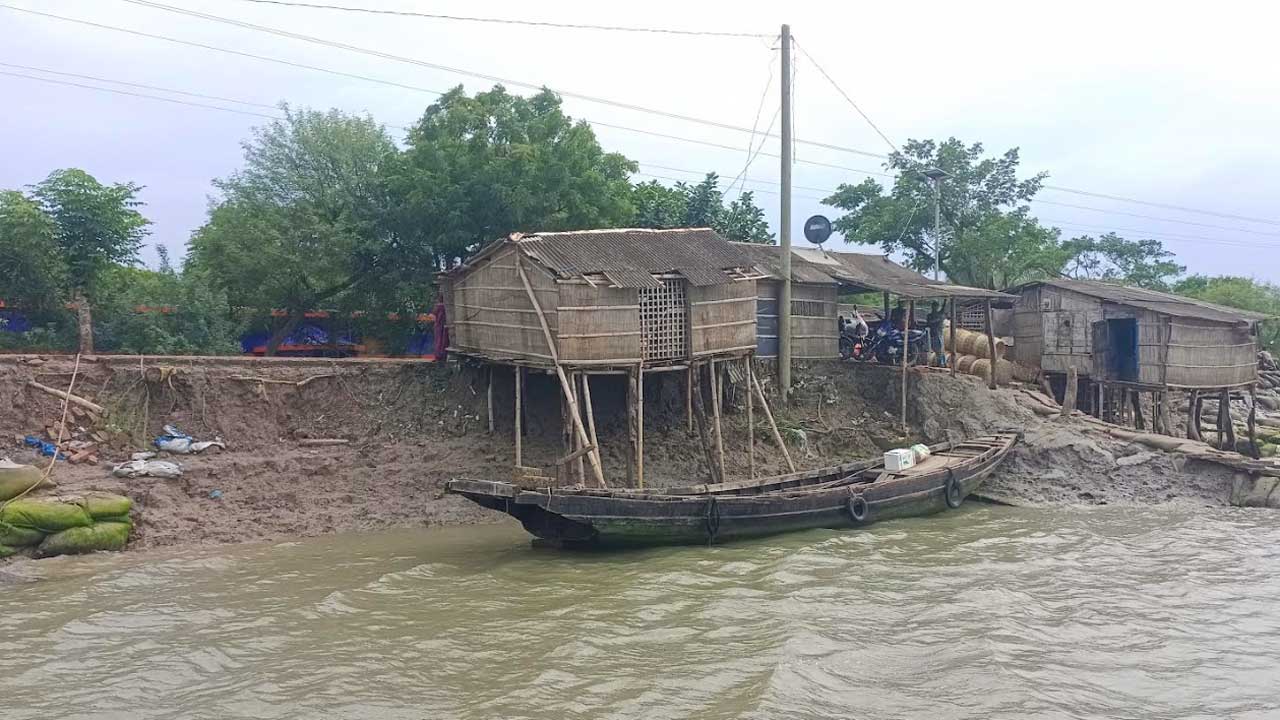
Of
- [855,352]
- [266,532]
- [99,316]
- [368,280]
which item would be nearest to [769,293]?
[855,352]

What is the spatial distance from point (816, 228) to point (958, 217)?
8.84 metres

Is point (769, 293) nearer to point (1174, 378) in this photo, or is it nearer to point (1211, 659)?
point (1174, 378)

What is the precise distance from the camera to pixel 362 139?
980 inches

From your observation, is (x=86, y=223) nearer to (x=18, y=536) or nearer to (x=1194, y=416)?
(x=18, y=536)

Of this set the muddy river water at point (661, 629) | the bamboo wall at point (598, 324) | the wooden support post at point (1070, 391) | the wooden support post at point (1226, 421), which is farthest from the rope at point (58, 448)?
the wooden support post at point (1226, 421)

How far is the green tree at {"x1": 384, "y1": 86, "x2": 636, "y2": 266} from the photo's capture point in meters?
19.2

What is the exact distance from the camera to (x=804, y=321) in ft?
68.1

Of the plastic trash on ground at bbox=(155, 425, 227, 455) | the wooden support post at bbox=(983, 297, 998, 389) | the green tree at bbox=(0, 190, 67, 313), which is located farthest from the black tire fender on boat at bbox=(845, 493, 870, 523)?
the green tree at bbox=(0, 190, 67, 313)

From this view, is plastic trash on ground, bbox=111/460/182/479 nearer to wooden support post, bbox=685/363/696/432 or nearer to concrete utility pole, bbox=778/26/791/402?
wooden support post, bbox=685/363/696/432

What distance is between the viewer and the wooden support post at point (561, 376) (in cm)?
1397

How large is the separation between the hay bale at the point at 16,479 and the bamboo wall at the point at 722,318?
10.0 metres

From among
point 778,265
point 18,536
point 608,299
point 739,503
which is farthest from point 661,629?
point 778,265

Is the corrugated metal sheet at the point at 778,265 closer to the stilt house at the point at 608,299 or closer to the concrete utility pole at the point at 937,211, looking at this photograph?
the stilt house at the point at 608,299

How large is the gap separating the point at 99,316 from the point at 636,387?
37.0 feet
